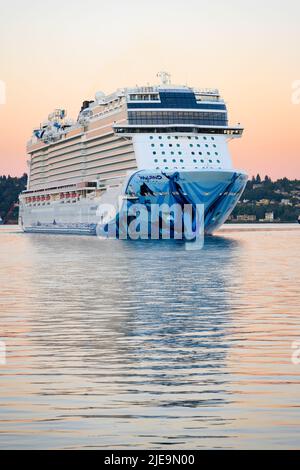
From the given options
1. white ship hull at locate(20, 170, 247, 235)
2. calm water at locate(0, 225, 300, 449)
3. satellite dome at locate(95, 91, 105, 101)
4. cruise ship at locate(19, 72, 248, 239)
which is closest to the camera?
calm water at locate(0, 225, 300, 449)

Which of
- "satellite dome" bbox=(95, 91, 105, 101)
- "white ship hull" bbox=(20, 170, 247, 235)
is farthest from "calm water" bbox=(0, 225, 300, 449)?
"satellite dome" bbox=(95, 91, 105, 101)

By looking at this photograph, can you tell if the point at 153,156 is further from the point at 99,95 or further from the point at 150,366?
the point at 150,366

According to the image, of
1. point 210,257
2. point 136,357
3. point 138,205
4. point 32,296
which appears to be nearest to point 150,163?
point 138,205

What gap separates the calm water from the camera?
1499 centimetres

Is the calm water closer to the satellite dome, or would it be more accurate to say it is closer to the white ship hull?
the white ship hull

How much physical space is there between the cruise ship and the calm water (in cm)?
4923

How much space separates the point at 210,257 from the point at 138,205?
28548 mm

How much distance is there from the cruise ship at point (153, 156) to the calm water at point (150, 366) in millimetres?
49231

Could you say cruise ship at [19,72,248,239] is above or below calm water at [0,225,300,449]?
above

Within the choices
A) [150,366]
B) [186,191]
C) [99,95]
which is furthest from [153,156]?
[150,366]

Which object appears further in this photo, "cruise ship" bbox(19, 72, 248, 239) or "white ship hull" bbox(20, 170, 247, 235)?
"cruise ship" bbox(19, 72, 248, 239)

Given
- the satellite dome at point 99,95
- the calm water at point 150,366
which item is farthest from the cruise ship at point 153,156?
the calm water at point 150,366

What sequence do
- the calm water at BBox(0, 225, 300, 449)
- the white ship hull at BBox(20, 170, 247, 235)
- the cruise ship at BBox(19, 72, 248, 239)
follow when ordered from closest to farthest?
the calm water at BBox(0, 225, 300, 449) → the white ship hull at BBox(20, 170, 247, 235) → the cruise ship at BBox(19, 72, 248, 239)
